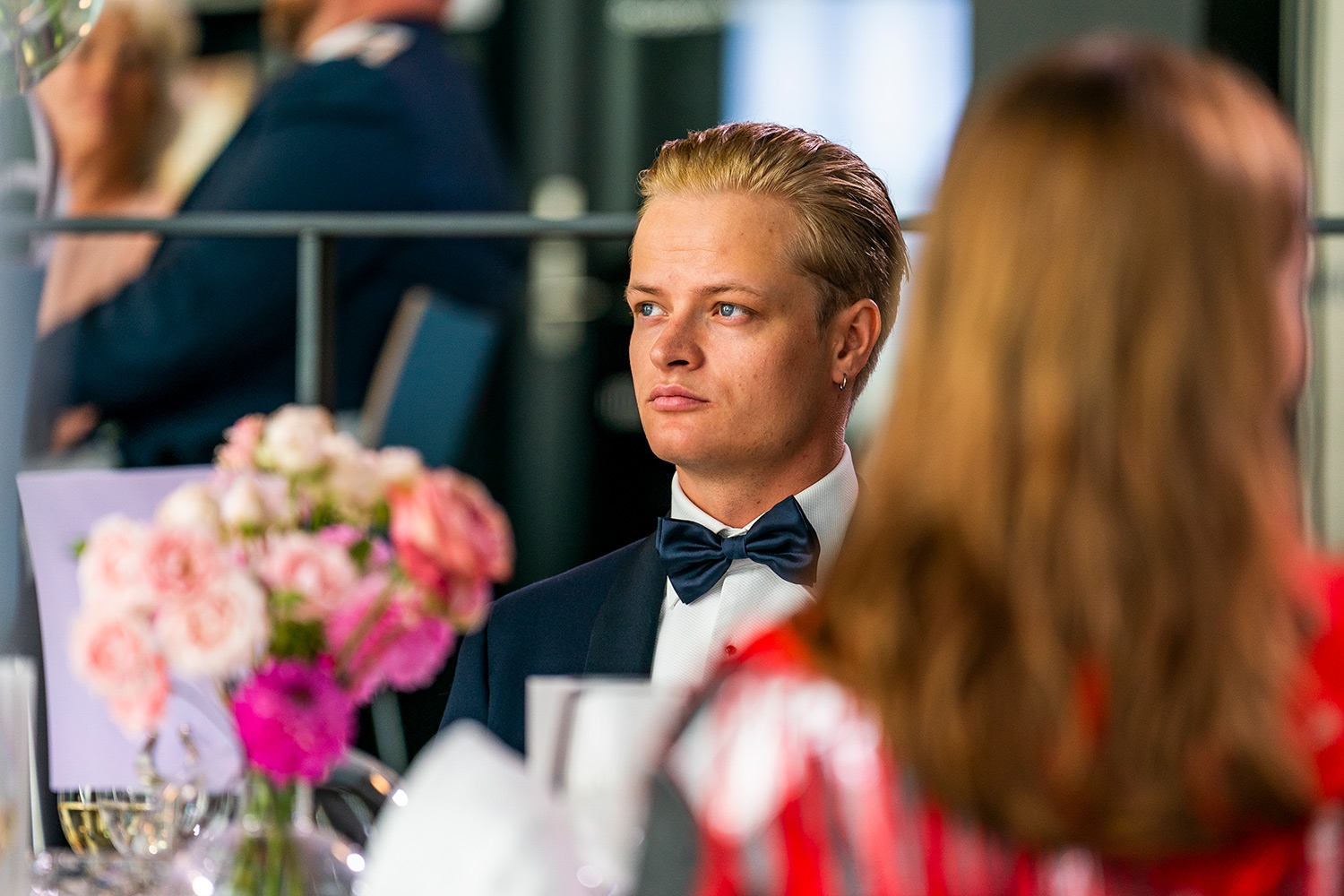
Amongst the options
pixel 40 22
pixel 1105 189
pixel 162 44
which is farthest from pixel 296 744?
pixel 162 44

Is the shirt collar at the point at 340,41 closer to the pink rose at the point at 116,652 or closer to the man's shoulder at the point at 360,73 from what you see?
the man's shoulder at the point at 360,73

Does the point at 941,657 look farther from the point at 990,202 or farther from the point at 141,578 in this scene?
the point at 141,578

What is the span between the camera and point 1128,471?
669mm

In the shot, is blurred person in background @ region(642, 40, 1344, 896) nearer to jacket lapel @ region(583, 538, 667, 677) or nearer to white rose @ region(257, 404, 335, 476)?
white rose @ region(257, 404, 335, 476)

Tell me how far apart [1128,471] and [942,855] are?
Answer: 179 millimetres

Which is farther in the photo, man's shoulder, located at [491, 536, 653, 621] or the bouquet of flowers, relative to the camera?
man's shoulder, located at [491, 536, 653, 621]

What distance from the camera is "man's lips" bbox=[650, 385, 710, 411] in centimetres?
143

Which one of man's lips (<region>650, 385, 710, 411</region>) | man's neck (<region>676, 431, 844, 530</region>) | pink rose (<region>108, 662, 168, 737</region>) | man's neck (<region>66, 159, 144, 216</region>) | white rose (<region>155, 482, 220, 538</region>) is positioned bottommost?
man's neck (<region>676, 431, 844, 530</region>)

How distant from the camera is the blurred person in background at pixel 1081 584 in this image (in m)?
0.65

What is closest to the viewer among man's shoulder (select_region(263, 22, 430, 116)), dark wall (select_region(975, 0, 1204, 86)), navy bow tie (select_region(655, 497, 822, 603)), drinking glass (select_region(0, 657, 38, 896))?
drinking glass (select_region(0, 657, 38, 896))

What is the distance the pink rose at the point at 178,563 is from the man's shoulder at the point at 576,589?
2.06 ft

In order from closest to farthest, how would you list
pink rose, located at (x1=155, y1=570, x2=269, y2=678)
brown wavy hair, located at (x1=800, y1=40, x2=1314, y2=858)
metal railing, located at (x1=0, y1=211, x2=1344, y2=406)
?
1. brown wavy hair, located at (x1=800, y1=40, x2=1314, y2=858)
2. pink rose, located at (x1=155, y1=570, x2=269, y2=678)
3. metal railing, located at (x1=0, y1=211, x2=1344, y2=406)

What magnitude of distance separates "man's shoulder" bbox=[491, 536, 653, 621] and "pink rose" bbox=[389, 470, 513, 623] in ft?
1.88

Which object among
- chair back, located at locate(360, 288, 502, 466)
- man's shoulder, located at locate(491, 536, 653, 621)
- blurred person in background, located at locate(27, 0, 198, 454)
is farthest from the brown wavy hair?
blurred person in background, located at locate(27, 0, 198, 454)
